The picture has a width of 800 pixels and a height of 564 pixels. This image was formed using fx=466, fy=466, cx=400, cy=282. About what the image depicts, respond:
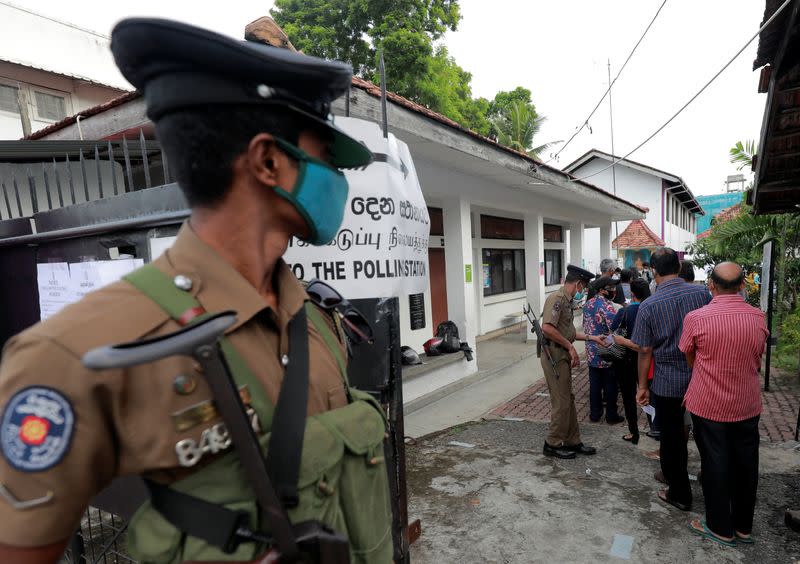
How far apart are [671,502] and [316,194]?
12.2 ft

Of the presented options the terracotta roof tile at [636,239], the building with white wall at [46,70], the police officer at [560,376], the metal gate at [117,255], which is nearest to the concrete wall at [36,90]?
the building with white wall at [46,70]

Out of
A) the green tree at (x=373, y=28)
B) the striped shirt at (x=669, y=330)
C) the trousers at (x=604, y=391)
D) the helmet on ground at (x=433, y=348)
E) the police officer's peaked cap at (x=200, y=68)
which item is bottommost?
the trousers at (x=604, y=391)

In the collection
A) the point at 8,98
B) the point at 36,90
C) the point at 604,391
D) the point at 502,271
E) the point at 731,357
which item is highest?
the point at 36,90

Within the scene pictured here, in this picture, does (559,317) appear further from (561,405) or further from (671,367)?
(671,367)

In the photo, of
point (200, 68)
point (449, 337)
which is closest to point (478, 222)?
point (449, 337)

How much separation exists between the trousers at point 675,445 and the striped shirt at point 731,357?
1.36 feet

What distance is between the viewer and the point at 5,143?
12.2ft

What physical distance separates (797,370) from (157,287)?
8.55 meters

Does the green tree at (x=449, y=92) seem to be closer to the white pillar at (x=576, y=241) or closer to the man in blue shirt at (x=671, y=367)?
the white pillar at (x=576, y=241)

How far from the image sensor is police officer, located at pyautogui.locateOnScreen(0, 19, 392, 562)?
78cm

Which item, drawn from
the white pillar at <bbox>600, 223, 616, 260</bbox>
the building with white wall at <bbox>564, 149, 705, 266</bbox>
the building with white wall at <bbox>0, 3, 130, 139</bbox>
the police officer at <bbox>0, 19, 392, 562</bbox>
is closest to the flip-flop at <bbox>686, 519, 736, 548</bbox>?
the police officer at <bbox>0, 19, 392, 562</bbox>

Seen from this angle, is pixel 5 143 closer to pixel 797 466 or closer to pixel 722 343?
pixel 722 343

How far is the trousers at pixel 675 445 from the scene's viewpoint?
335 cm

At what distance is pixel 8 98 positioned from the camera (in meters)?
9.90
